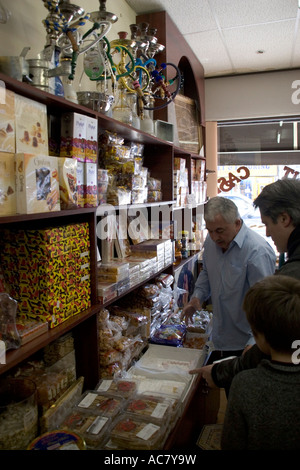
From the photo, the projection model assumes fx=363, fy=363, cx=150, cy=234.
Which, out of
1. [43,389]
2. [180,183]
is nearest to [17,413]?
[43,389]

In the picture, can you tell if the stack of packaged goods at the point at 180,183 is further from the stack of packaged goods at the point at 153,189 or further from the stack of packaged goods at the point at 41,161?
the stack of packaged goods at the point at 41,161

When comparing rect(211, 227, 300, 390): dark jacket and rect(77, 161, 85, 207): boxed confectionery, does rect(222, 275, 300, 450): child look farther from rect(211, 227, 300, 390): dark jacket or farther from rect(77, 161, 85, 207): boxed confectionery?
rect(77, 161, 85, 207): boxed confectionery

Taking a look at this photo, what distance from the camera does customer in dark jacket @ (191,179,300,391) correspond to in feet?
4.77

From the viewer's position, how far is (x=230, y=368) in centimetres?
149

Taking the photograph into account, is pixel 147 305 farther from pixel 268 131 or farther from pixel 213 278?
pixel 268 131

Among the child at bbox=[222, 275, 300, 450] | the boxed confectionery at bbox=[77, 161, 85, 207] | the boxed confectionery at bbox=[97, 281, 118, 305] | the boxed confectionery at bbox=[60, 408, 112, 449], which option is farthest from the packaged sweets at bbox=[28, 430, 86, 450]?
the boxed confectionery at bbox=[77, 161, 85, 207]

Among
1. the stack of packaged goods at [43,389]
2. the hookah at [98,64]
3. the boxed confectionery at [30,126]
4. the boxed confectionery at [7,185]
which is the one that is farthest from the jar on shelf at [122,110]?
the stack of packaged goods at [43,389]

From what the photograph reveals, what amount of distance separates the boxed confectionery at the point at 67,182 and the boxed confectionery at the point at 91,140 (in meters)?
0.15

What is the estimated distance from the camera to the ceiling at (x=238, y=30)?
2947 mm

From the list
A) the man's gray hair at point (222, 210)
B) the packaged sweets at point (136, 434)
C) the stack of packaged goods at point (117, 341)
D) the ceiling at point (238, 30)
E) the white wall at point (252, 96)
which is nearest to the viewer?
the packaged sweets at point (136, 434)

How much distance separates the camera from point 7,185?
1.17 meters

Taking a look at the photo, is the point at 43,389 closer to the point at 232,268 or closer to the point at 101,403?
the point at 101,403

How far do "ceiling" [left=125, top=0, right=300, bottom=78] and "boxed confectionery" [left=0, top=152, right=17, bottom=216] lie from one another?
237 cm

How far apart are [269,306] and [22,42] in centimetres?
162
